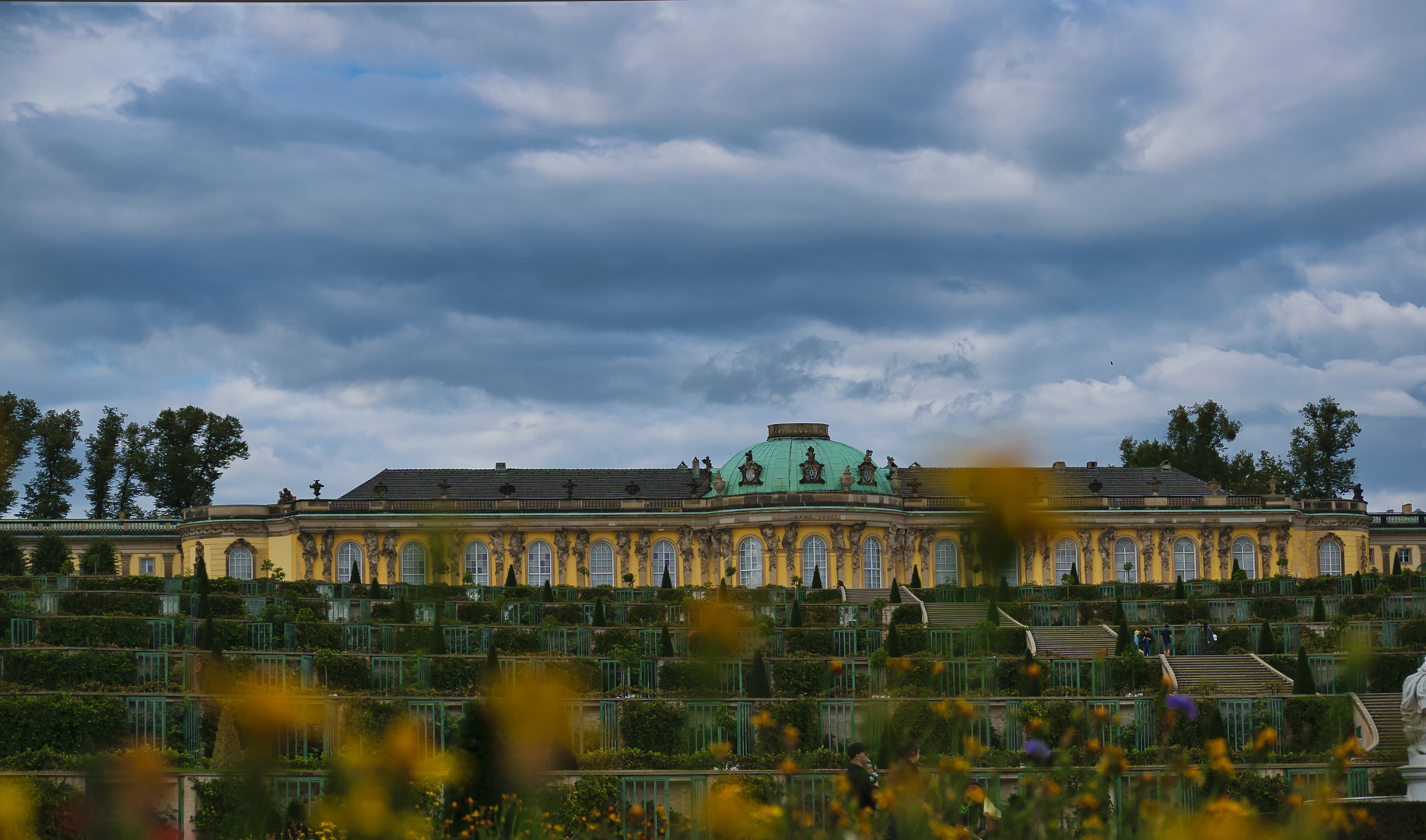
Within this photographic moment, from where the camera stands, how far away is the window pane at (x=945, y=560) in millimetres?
94062

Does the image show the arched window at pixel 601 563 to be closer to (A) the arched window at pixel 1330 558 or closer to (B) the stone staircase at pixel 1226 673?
(A) the arched window at pixel 1330 558

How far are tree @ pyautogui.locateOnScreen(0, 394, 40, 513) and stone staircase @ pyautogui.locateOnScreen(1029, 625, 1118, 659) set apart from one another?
5359cm

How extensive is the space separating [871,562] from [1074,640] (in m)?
38.5

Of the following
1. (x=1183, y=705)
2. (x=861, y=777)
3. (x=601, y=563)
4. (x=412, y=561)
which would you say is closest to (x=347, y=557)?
(x=412, y=561)

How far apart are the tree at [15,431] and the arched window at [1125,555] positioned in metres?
59.7

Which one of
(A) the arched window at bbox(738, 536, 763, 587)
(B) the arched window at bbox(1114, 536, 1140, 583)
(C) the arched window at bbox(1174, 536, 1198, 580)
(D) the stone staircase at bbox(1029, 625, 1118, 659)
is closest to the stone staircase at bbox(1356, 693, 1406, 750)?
(D) the stone staircase at bbox(1029, 625, 1118, 659)

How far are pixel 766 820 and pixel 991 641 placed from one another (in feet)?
129

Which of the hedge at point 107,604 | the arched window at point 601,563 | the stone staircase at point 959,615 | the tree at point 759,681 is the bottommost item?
the tree at point 759,681

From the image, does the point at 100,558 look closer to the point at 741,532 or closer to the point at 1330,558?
the point at 741,532

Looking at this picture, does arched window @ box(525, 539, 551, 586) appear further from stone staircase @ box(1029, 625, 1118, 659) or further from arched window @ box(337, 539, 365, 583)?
stone staircase @ box(1029, 625, 1118, 659)

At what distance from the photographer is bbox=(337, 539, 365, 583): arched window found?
93.2m

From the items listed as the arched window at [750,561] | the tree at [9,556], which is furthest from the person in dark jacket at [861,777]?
the arched window at [750,561]

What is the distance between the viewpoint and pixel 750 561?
9075 cm

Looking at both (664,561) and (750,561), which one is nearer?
(750,561)
